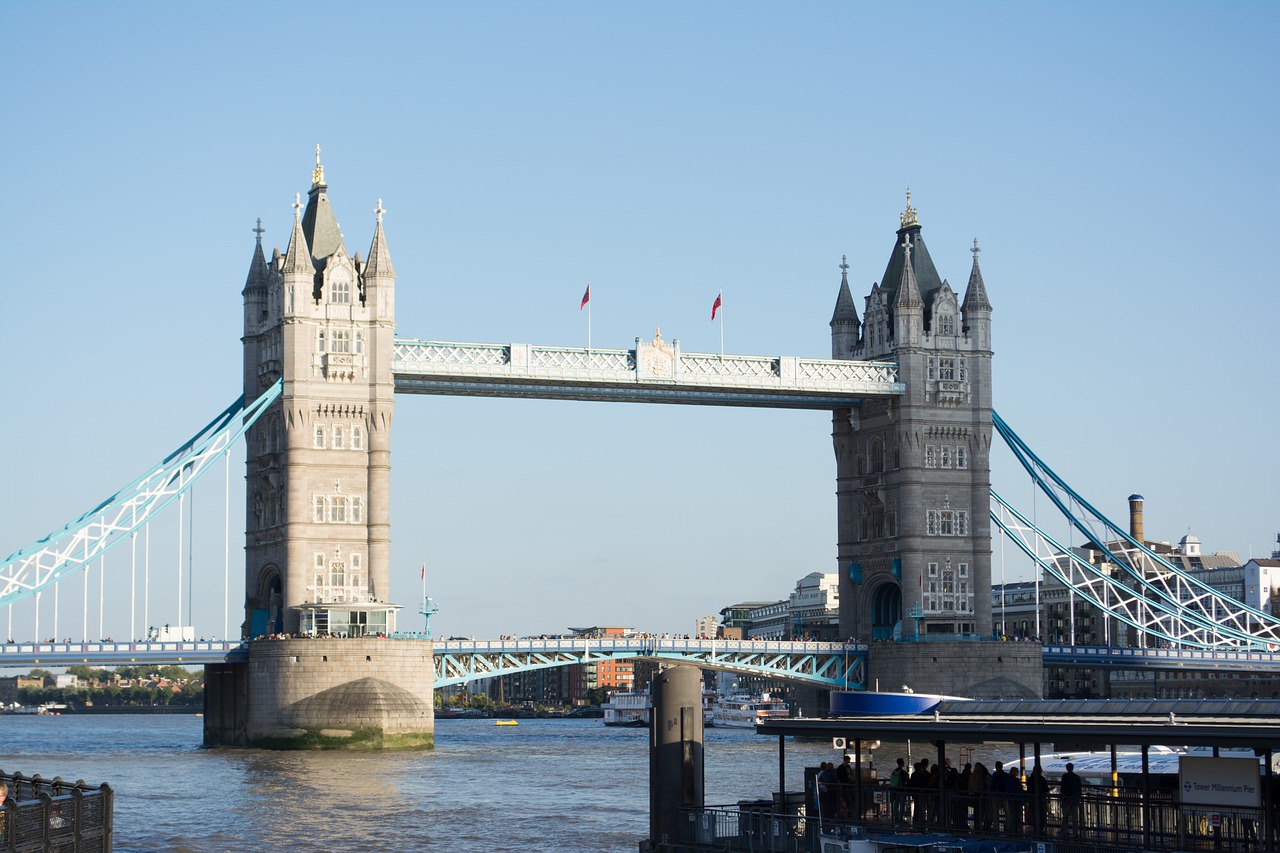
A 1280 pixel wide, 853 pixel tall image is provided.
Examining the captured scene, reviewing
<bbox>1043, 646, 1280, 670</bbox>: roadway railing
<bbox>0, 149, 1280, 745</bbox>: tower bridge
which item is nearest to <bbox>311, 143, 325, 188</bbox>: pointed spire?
<bbox>0, 149, 1280, 745</bbox>: tower bridge

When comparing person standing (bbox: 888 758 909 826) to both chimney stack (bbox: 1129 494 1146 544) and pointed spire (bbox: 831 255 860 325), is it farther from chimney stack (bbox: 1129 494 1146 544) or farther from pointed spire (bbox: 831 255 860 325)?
chimney stack (bbox: 1129 494 1146 544)

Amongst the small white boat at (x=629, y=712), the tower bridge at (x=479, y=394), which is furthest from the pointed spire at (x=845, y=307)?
the small white boat at (x=629, y=712)

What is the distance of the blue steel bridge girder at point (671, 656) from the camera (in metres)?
88.9

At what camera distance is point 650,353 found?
92.3 meters

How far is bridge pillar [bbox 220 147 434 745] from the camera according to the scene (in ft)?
275

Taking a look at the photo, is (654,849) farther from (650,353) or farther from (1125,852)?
(650,353)

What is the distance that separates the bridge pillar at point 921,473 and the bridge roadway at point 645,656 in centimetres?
388

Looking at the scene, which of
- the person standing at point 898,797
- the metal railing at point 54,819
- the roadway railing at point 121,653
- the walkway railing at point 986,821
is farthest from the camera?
the roadway railing at point 121,653

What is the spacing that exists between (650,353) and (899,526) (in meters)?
15.6

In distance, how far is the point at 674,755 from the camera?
122 ft

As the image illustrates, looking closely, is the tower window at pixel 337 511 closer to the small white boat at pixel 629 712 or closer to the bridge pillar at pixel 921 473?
the bridge pillar at pixel 921 473

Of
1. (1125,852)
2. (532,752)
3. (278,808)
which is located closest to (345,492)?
(532,752)

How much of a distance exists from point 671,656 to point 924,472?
1559 cm

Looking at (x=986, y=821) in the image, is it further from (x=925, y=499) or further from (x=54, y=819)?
(x=925, y=499)
